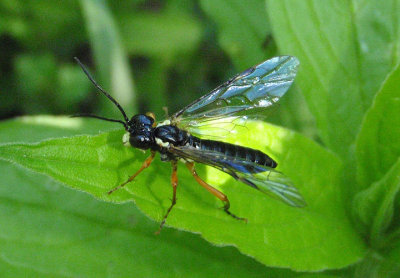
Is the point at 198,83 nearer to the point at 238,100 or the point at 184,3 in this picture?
the point at 184,3

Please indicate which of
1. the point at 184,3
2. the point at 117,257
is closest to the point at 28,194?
the point at 117,257

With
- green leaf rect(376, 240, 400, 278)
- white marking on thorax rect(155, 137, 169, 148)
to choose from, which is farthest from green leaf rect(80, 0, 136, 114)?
green leaf rect(376, 240, 400, 278)

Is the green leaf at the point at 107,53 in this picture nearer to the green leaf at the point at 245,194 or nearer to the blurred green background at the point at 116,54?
the blurred green background at the point at 116,54

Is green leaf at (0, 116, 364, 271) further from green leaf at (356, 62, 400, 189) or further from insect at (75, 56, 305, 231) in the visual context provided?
green leaf at (356, 62, 400, 189)

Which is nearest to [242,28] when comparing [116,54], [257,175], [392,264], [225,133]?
[116,54]

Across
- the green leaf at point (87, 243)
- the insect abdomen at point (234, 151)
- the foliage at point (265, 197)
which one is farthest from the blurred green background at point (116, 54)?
the green leaf at point (87, 243)

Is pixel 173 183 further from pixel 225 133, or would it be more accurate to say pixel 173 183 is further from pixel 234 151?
pixel 225 133
